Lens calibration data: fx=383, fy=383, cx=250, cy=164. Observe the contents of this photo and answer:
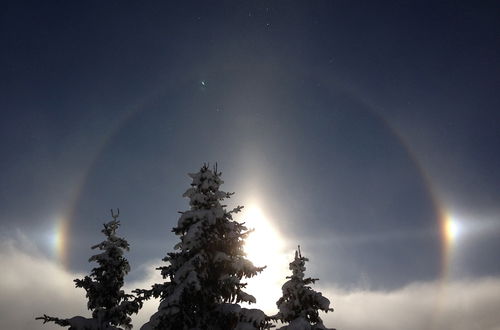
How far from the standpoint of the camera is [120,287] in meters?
22.5

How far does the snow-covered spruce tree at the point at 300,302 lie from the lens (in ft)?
68.7

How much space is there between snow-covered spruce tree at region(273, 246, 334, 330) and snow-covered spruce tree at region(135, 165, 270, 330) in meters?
6.91

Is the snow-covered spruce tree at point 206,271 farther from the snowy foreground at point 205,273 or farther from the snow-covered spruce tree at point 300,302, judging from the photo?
the snow-covered spruce tree at point 300,302

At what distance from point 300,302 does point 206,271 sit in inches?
346

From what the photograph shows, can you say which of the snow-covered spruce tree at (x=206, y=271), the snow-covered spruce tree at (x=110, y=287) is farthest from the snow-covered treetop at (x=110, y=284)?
the snow-covered spruce tree at (x=206, y=271)

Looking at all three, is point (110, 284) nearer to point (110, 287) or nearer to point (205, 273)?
point (110, 287)

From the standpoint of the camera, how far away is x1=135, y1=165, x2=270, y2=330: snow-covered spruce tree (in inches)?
549

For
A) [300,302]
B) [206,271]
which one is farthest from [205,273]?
[300,302]

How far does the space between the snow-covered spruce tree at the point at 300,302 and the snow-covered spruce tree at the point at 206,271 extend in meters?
6.91

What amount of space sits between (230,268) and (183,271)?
187 centimetres

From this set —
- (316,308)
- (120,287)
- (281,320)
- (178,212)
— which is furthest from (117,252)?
(316,308)

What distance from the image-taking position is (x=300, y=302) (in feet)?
70.5

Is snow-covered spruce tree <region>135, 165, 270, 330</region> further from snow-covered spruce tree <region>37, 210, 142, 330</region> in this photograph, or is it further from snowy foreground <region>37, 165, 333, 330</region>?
snow-covered spruce tree <region>37, 210, 142, 330</region>

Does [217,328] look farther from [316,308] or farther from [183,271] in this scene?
[316,308]
